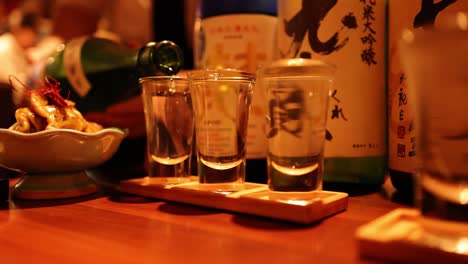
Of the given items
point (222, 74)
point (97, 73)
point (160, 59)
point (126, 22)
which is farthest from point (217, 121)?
point (126, 22)

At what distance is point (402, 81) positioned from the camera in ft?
1.71

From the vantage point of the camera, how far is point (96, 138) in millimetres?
536

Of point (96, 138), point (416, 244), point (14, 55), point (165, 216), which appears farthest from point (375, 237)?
point (14, 55)

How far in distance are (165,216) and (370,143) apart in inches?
10.8

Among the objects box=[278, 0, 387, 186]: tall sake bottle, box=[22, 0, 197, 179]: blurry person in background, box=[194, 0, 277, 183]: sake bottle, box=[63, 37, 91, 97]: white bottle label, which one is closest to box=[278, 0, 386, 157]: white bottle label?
box=[278, 0, 387, 186]: tall sake bottle

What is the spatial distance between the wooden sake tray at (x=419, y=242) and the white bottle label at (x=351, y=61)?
246mm

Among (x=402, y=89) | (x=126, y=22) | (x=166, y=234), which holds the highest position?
(x=126, y=22)

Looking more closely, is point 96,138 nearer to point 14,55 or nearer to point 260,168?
point 260,168

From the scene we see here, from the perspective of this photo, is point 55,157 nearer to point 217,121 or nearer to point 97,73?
point 217,121

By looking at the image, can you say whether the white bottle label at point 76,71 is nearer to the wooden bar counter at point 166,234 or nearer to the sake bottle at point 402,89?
the wooden bar counter at point 166,234

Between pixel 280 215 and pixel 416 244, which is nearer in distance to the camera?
pixel 416 244

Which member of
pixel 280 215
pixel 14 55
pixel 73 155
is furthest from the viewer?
pixel 14 55

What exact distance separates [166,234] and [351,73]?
0.31 metres

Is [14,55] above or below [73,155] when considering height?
above
